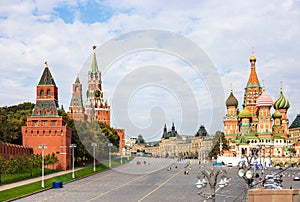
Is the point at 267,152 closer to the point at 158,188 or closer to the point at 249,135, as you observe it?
the point at 249,135

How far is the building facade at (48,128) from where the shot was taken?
271ft

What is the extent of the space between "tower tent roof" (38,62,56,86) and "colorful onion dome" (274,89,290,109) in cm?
8661

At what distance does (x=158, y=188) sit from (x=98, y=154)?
47.5 meters

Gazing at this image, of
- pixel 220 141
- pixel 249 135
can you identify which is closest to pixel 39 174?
pixel 220 141

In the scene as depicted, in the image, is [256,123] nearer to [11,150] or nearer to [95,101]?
[95,101]

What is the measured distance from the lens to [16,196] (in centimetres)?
4638

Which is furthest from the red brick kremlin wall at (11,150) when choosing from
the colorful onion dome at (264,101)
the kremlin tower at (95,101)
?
the kremlin tower at (95,101)

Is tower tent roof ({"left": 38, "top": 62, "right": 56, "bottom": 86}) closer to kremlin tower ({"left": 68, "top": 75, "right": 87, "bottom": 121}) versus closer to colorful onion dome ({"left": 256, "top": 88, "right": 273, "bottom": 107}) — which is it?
colorful onion dome ({"left": 256, "top": 88, "right": 273, "bottom": 107})

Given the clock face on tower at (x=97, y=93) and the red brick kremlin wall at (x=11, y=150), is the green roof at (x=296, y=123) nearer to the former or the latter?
the clock face on tower at (x=97, y=93)

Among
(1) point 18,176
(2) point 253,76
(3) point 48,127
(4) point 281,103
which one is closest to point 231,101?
(2) point 253,76

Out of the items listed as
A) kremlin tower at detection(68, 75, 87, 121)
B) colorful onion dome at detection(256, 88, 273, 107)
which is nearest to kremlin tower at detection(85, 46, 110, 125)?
kremlin tower at detection(68, 75, 87, 121)

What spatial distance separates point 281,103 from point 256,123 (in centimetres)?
998

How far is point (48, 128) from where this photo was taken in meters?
84.1

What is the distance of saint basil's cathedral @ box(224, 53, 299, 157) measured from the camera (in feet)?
465
